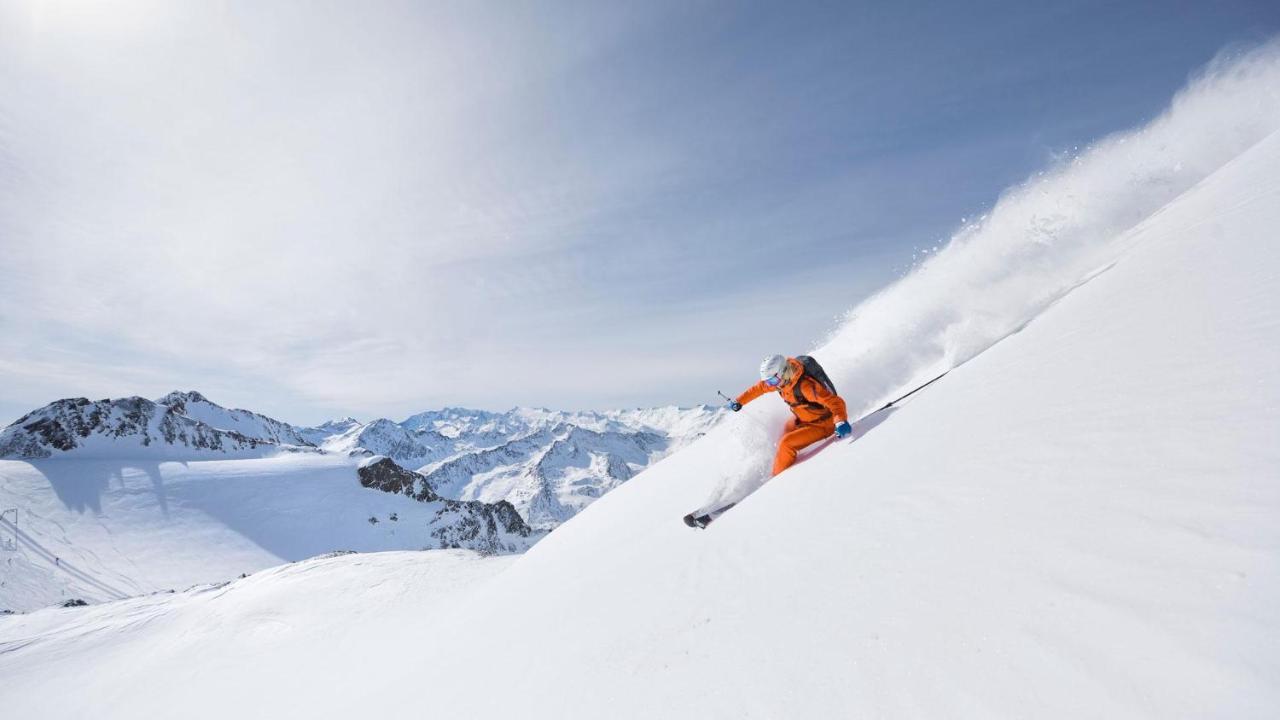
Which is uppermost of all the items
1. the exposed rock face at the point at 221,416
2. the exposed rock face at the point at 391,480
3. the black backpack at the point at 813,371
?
the exposed rock face at the point at 221,416

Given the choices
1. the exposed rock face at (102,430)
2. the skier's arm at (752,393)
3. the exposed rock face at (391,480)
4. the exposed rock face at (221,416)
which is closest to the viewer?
the skier's arm at (752,393)

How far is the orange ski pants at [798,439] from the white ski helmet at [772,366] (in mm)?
944

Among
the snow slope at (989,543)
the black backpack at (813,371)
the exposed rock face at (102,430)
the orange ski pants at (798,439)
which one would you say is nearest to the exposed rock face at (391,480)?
the exposed rock face at (102,430)

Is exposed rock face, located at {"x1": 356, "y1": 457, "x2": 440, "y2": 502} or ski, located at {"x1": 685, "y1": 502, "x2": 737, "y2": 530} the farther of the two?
exposed rock face, located at {"x1": 356, "y1": 457, "x2": 440, "y2": 502}

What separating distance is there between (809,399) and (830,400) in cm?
31

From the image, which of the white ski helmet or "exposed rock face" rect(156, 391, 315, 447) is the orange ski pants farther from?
"exposed rock face" rect(156, 391, 315, 447)

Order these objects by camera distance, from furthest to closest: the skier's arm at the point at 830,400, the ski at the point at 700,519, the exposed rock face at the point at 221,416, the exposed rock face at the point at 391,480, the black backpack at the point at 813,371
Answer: the exposed rock face at the point at 221,416, the exposed rock face at the point at 391,480, the black backpack at the point at 813,371, the skier's arm at the point at 830,400, the ski at the point at 700,519

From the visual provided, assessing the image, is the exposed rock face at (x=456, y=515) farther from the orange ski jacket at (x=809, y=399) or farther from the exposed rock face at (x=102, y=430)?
the orange ski jacket at (x=809, y=399)

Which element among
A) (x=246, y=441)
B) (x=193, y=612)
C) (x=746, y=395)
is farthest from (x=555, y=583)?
(x=246, y=441)

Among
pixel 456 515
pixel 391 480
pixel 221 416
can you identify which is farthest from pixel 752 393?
pixel 221 416

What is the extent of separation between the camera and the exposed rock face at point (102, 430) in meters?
83.4

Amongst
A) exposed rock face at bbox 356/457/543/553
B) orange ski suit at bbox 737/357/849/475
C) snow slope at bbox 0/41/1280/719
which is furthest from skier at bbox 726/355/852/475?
exposed rock face at bbox 356/457/543/553

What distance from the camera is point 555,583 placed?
738cm

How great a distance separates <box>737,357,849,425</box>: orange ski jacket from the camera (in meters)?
6.90
